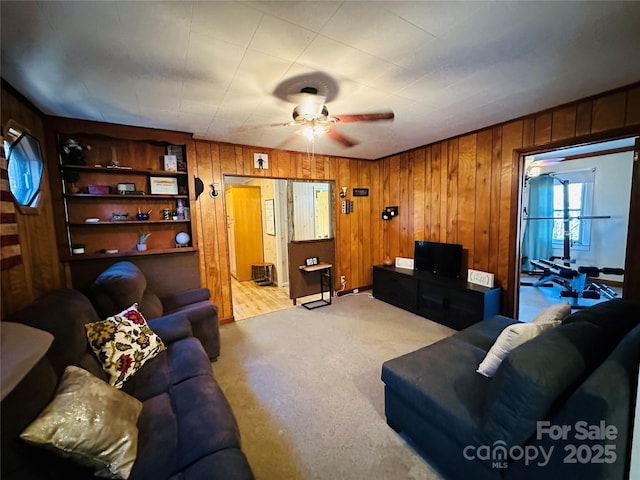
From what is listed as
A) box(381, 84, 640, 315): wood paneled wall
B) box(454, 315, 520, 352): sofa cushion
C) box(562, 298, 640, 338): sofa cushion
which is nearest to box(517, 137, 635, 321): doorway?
box(381, 84, 640, 315): wood paneled wall

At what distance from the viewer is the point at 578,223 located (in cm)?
537

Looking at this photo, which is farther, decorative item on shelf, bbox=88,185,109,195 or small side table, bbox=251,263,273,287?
small side table, bbox=251,263,273,287

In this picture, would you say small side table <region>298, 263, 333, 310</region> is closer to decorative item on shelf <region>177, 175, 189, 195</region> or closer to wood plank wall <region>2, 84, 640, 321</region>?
wood plank wall <region>2, 84, 640, 321</region>

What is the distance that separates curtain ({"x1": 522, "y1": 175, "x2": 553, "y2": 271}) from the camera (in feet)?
19.1

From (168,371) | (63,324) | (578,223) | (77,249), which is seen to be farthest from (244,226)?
(578,223)

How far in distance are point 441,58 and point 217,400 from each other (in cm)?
249

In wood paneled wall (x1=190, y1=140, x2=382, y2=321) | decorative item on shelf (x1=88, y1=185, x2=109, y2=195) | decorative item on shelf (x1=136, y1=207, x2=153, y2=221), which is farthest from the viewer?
wood paneled wall (x1=190, y1=140, x2=382, y2=321)

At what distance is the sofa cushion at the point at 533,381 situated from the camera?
103 centimetres

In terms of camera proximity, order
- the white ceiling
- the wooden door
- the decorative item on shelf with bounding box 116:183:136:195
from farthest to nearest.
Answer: the wooden door → the decorative item on shelf with bounding box 116:183:136:195 → the white ceiling

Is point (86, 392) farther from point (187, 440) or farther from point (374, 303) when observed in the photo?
point (374, 303)

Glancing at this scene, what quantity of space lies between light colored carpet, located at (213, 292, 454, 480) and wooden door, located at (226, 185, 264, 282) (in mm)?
2335

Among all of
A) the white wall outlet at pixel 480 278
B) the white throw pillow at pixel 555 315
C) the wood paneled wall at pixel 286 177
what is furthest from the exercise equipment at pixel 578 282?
the white throw pillow at pixel 555 315

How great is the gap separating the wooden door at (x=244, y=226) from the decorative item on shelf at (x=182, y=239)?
259 centimetres

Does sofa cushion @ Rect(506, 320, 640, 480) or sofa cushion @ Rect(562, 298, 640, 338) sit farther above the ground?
sofa cushion @ Rect(562, 298, 640, 338)
